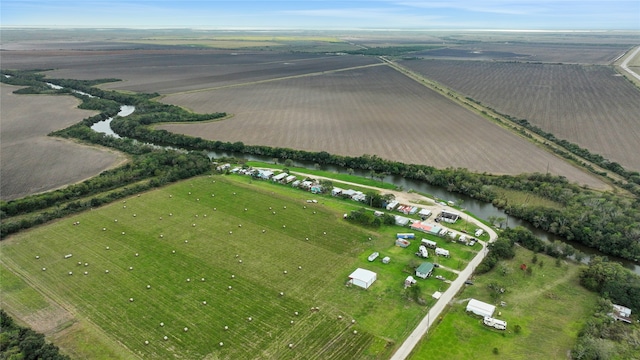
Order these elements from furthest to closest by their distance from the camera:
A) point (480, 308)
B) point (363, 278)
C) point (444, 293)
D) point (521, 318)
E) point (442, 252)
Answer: point (442, 252), point (363, 278), point (444, 293), point (480, 308), point (521, 318)

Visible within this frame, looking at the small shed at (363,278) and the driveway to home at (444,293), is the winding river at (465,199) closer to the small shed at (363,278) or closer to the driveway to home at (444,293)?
the driveway to home at (444,293)

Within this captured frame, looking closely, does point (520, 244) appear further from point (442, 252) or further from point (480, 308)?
point (480, 308)

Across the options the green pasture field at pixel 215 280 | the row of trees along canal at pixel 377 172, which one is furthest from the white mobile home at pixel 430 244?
the row of trees along canal at pixel 377 172

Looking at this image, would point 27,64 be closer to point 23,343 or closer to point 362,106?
point 362,106

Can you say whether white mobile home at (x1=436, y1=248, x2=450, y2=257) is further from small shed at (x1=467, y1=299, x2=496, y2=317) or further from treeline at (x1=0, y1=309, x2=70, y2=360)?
treeline at (x1=0, y1=309, x2=70, y2=360)

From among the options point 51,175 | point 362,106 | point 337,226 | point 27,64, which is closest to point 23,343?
point 337,226

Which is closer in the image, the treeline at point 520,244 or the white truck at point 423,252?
the treeline at point 520,244

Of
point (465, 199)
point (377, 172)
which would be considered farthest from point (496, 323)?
point (377, 172)
